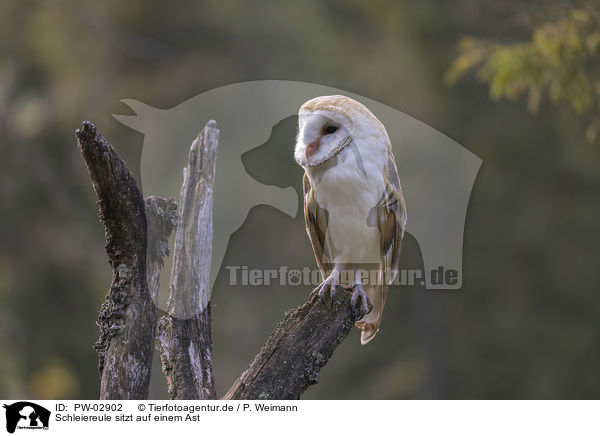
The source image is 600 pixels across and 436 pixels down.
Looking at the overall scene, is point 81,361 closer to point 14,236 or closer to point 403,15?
point 14,236

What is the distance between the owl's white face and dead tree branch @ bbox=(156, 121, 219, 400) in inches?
13.2

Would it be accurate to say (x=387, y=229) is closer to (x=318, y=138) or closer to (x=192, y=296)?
(x=318, y=138)

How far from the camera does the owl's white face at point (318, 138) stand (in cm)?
239

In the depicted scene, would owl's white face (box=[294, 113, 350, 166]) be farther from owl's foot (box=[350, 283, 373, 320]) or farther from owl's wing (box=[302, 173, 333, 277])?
owl's foot (box=[350, 283, 373, 320])

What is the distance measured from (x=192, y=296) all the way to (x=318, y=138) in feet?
2.35

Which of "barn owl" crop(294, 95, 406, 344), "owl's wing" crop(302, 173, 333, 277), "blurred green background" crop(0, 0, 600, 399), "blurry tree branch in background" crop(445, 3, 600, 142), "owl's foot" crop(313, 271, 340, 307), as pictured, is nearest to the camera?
"owl's foot" crop(313, 271, 340, 307)

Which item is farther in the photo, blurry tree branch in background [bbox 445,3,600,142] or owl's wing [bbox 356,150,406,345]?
blurry tree branch in background [bbox 445,3,600,142]

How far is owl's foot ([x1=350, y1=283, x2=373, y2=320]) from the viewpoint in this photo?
2371 millimetres

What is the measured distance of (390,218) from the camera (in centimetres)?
278

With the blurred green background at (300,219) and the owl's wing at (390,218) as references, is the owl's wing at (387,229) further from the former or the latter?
the blurred green background at (300,219)

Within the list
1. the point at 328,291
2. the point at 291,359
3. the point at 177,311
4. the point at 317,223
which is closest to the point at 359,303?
the point at 328,291
